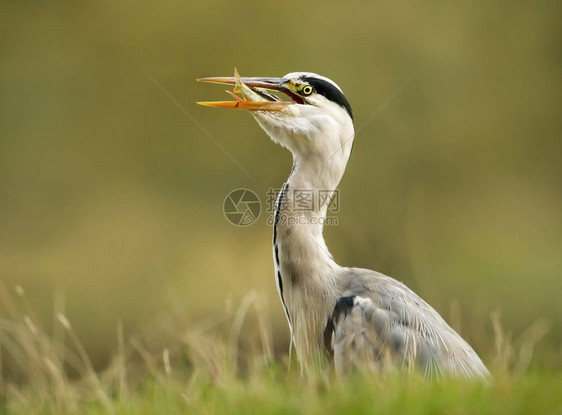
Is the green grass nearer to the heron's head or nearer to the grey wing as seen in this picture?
the grey wing

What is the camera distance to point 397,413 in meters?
2.20

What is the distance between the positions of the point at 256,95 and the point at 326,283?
1108 millimetres

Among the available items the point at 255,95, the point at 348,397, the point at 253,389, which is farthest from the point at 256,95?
the point at 348,397

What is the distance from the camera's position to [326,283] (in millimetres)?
3703

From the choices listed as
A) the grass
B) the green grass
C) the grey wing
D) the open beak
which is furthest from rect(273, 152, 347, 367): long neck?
the green grass

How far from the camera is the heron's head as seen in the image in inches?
151

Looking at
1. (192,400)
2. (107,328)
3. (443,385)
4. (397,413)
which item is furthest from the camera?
(107,328)

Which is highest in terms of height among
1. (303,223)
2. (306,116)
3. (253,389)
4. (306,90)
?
(306,90)

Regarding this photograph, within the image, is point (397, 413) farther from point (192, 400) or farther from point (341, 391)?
point (192, 400)

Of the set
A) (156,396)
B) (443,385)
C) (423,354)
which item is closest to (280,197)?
(423,354)

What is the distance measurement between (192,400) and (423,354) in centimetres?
127

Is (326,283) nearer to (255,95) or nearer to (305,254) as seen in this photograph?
(305,254)

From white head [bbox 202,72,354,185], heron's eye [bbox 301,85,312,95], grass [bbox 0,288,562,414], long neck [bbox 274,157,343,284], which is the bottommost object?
grass [bbox 0,288,562,414]

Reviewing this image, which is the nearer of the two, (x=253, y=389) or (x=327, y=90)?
(x=253, y=389)
